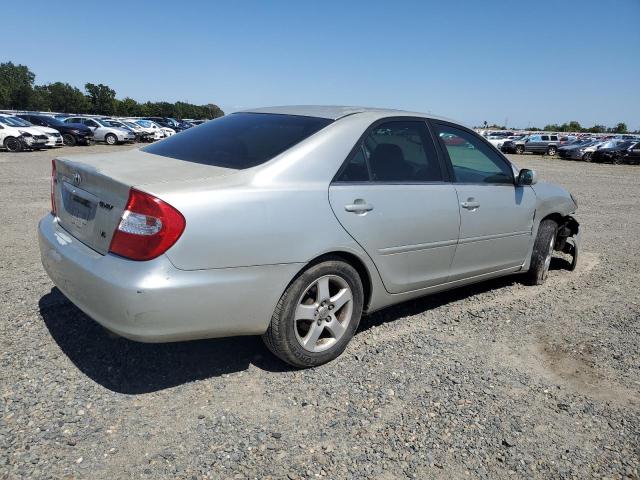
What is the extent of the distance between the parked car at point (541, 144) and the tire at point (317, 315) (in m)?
39.7

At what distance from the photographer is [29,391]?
2801mm

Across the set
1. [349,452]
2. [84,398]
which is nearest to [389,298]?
[349,452]

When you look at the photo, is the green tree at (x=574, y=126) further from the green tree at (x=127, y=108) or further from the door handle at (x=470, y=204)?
the door handle at (x=470, y=204)

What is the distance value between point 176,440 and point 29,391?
0.96 metres

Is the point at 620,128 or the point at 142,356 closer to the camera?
the point at 142,356

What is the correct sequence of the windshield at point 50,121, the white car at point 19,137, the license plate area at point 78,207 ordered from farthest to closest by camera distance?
the windshield at point 50,121 < the white car at point 19,137 < the license plate area at point 78,207

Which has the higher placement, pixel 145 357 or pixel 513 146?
pixel 513 146

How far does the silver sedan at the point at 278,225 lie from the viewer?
2.59 metres

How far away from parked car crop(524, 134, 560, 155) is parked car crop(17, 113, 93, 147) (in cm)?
3108

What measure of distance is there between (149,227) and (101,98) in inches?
3416

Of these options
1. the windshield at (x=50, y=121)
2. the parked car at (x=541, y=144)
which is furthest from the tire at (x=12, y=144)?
the parked car at (x=541, y=144)

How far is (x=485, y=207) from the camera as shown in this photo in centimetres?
413

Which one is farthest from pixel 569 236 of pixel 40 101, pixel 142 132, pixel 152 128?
pixel 40 101

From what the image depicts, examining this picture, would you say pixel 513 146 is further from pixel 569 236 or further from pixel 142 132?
pixel 569 236
